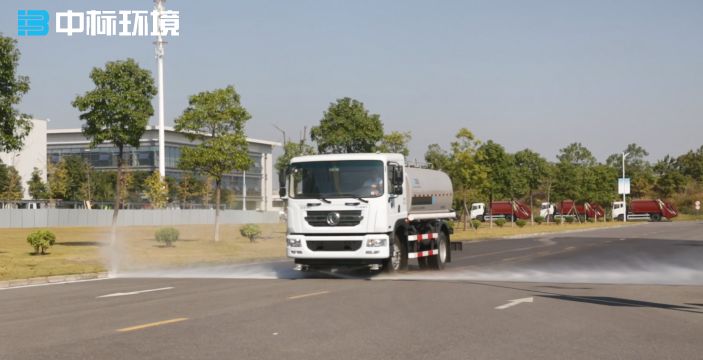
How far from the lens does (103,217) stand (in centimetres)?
7625

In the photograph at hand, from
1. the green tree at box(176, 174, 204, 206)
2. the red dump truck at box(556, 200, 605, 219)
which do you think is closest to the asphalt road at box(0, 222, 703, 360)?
the red dump truck at box(556, 200, 605, 219)

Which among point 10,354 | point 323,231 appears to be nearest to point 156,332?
point 10,354

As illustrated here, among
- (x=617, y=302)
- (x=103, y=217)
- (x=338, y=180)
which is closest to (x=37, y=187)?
(x=103, y=217)

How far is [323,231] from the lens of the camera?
61.8 feet

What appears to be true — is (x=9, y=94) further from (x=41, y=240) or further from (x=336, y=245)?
(x=336, y=245)

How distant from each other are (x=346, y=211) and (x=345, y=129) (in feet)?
89.7

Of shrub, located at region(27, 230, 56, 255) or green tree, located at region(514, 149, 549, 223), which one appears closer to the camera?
shrub, located at region(27, 230, 56, 255)

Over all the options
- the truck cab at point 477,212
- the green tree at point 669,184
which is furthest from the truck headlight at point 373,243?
the green tree at point 669,184

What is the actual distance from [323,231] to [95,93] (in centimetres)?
2065

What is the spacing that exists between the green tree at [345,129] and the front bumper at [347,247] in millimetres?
26564

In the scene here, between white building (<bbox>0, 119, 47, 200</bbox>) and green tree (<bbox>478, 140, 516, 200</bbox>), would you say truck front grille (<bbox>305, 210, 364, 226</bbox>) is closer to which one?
green tree (<bbox>478, 140, 516, 200</bbox>)

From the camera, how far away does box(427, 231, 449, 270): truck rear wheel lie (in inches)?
898

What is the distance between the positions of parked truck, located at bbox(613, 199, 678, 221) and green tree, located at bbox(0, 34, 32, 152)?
85.6 m

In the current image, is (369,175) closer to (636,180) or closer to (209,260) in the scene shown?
(209,260)
